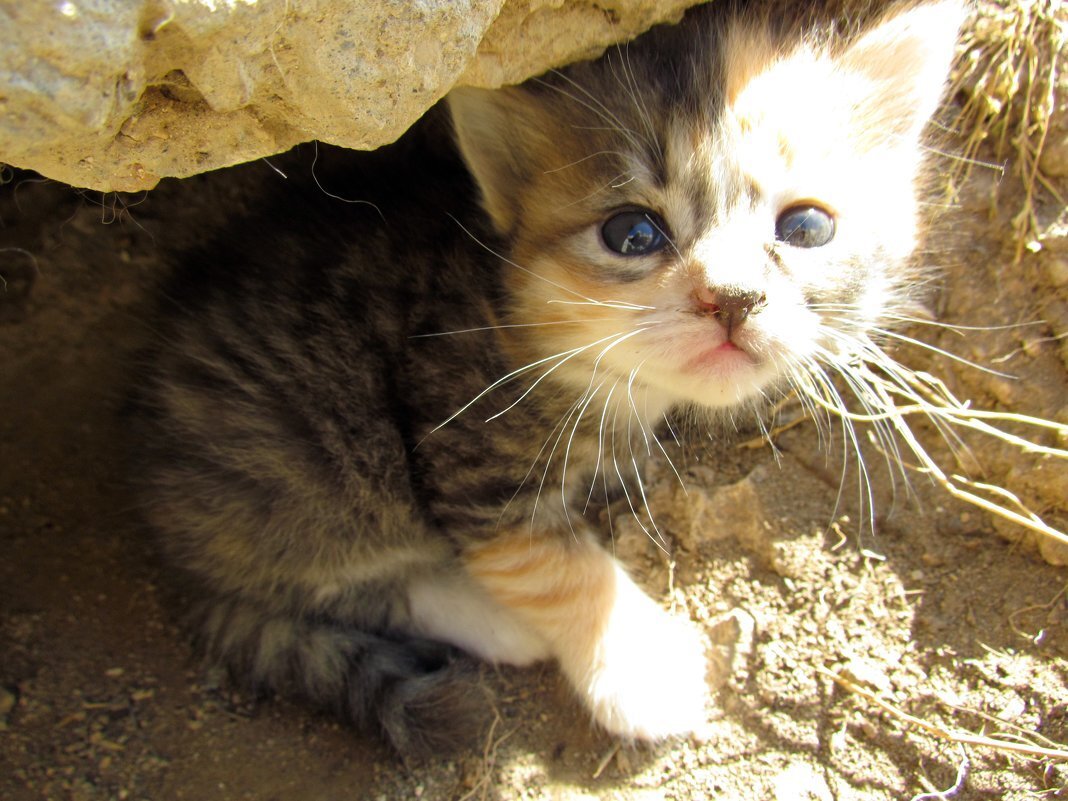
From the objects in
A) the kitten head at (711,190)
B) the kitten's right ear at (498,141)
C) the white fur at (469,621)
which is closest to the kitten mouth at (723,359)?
the kitten head at (711,190)

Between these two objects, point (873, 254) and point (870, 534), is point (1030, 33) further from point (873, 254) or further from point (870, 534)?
point (870, 534)

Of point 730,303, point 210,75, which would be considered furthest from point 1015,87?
point 210,75

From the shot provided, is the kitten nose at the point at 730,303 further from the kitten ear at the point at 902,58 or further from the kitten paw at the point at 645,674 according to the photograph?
the kitten paw at the point at 645,674

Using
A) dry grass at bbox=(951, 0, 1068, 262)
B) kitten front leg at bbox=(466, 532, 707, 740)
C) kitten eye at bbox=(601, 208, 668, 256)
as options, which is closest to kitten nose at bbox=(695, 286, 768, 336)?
kitten eye at bbox=(601, 208, 668, 256)

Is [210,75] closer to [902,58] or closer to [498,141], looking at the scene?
[498,141]

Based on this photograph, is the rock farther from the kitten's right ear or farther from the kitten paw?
the kitten paw
